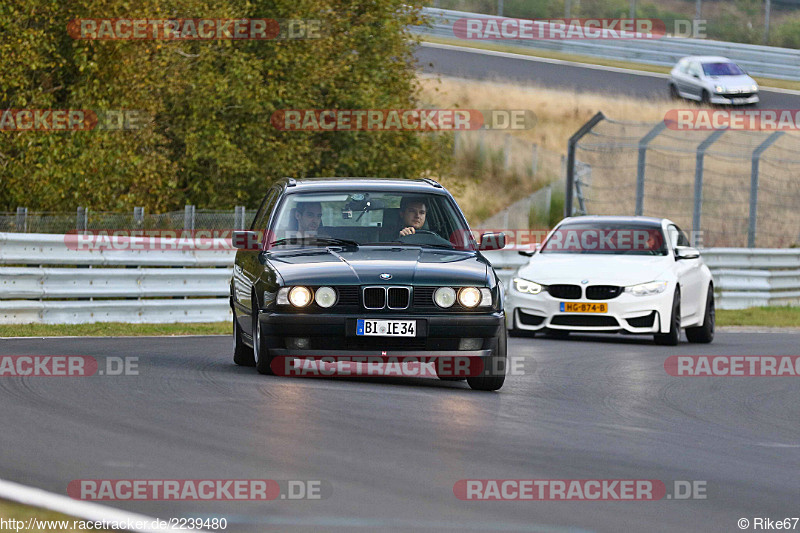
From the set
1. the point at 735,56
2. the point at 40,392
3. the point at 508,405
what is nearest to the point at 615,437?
the point at 508,405

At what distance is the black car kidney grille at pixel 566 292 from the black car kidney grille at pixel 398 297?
6475 mm

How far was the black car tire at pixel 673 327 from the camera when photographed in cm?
1652

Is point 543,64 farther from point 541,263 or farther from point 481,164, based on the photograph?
point 541,263

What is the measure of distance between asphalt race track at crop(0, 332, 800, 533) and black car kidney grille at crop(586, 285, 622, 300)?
13.0 ft

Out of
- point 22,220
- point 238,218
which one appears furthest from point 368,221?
point 238,218

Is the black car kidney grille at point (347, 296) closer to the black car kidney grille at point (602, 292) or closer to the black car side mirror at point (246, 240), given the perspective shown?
the black car side mirror at point (246, 240)

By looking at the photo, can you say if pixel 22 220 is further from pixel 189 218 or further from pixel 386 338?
pixel 386 338

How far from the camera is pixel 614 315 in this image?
16359mm

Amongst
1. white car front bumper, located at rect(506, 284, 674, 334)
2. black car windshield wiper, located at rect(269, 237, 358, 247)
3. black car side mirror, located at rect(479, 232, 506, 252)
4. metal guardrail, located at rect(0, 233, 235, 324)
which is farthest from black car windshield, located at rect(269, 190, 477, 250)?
metal guardrail, located at rect(0, 233, 235, 324)

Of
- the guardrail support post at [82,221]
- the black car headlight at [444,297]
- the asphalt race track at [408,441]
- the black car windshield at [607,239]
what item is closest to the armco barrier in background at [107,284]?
the guardrail support post at [82,221]

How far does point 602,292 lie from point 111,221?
9.08 metres

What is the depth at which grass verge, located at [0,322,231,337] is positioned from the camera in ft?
50.8

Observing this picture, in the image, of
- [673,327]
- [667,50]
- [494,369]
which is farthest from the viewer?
[667,50]

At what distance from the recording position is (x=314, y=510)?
19.2ft
